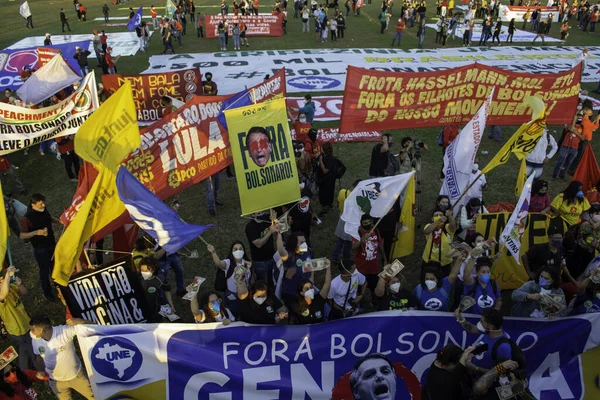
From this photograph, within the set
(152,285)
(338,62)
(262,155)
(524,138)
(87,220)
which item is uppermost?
Result: (524,138)

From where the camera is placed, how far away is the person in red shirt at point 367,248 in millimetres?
7016

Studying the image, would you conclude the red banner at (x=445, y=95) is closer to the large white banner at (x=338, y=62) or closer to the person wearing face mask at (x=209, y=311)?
the person wearing face mask at (x=209, y=311)

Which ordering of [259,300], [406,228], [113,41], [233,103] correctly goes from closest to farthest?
[259,300] < [406,228] < [233,103] < [113,41]

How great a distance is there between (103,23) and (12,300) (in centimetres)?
3316

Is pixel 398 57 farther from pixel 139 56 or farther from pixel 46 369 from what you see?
pixel 46 369

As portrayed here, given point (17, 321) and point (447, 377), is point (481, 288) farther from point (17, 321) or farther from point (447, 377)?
point (17, 321)

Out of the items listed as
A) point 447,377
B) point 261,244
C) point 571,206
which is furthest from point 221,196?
point 447,377

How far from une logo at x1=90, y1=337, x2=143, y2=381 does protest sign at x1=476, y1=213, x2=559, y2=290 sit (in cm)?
560

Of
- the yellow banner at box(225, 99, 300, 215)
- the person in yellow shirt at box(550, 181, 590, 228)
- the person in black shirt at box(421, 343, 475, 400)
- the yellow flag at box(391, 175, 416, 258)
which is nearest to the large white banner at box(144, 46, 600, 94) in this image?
the yellow flag at box(391, 175, 416, 258)

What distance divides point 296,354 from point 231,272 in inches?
61.3

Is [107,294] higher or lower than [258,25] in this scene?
lower

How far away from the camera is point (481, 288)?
612 centimetres

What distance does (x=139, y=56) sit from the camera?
982 inches

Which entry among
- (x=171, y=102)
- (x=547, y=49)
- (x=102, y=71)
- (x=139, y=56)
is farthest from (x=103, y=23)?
(x=547, y=49)
